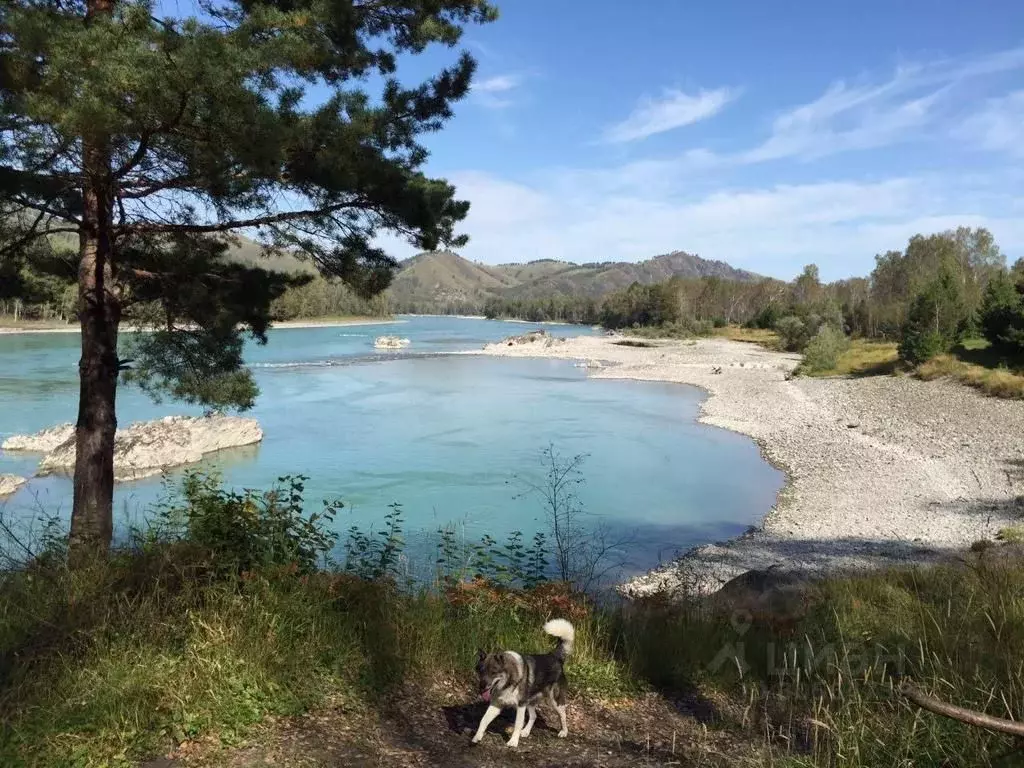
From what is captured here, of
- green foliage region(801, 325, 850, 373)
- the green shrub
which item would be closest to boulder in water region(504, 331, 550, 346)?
the green shrub

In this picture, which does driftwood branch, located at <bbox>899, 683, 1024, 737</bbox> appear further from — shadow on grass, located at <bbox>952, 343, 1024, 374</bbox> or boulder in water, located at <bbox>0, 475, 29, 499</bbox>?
shadow on grass, located at <bbox>952, 343, 1024, 374</bbox>

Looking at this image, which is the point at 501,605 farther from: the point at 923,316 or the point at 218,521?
the point at 923,316

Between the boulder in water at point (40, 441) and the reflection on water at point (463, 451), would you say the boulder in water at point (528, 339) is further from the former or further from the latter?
the boulder in water at point (40, 441)

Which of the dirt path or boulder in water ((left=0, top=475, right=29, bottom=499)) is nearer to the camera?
the dirt path

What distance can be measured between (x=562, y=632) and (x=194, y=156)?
13.9 ft

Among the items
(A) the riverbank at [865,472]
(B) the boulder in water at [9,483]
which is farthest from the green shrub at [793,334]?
(B) the boulder in water at [9,483]

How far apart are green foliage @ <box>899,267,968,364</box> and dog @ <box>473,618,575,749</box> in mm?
43096

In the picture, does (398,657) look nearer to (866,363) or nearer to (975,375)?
(975,375)

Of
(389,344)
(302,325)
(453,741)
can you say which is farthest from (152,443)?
(302,325)

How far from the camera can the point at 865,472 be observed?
20375mm

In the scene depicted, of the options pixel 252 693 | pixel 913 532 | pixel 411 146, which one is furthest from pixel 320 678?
pixel 913 532

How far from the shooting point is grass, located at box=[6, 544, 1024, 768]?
2.97 metres

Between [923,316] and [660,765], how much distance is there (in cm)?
4933

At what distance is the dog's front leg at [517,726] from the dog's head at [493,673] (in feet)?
0.57
